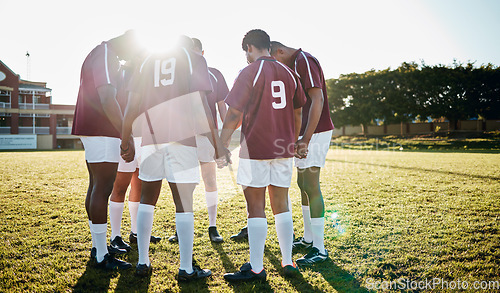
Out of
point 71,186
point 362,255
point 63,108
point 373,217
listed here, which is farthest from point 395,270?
point 63,108

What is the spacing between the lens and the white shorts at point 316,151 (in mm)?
3121

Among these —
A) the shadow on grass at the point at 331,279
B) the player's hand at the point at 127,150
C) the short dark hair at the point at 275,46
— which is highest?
the short dark hair at the point at 275,46

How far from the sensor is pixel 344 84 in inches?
1821

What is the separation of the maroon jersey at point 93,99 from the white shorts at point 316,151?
1.86 m

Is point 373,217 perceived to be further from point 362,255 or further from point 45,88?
point 45,88

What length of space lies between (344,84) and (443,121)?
15.3 metres

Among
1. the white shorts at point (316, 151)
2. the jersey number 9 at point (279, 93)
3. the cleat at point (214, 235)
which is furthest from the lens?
the cleat at point (214, 235)

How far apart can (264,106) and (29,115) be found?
45.9 metres

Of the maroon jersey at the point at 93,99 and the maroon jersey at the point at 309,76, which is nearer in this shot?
the maroon jersey at the point at 93,99

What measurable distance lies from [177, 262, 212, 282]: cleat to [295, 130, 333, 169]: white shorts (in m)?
1.41

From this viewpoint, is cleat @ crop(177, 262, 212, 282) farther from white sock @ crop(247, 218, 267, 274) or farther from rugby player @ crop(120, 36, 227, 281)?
white sock @ crop(247, 218, 267, 274)


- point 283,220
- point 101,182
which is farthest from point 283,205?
point 101,182

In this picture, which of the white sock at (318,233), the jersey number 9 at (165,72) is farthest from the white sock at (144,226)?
the white sock at (318,233)

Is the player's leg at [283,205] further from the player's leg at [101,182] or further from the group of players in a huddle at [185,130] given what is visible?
the player's leg at [101,182]
